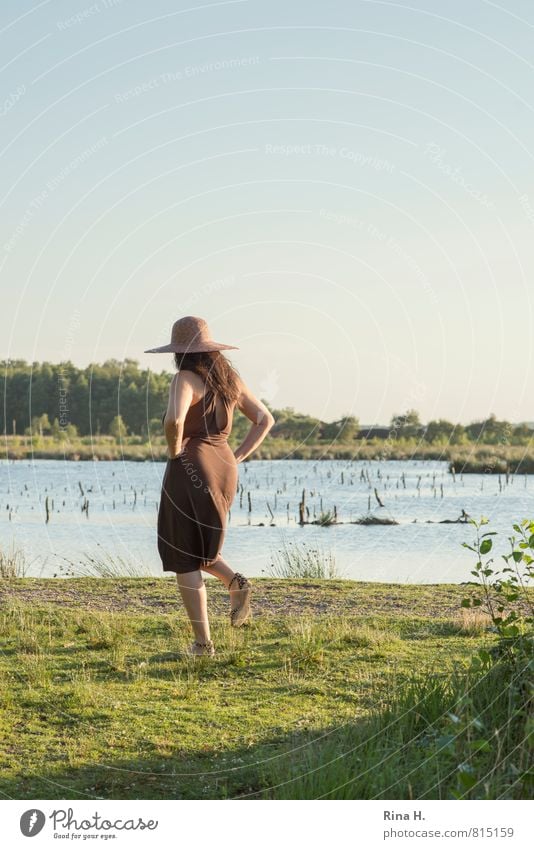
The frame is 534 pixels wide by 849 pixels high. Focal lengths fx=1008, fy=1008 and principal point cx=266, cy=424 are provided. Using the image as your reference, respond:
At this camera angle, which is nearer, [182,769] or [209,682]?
[182,769]

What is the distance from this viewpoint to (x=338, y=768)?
4242mm

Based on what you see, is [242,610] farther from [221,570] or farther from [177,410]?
[177,410]

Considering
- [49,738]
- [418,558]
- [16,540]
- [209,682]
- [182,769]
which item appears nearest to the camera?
[182,769]

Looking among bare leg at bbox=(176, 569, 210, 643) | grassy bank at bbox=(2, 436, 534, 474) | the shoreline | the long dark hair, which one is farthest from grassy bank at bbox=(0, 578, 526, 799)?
the shoreline

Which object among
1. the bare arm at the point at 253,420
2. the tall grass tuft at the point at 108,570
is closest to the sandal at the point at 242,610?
the bare arm at the point at 253,420

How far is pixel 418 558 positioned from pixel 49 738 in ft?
36.5

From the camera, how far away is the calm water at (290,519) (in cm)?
1501

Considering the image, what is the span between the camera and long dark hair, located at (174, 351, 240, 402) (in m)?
6.73

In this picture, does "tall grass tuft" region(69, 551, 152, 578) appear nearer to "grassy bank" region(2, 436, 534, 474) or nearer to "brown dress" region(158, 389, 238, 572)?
"brown dress" region(158, 389, 238, 572)

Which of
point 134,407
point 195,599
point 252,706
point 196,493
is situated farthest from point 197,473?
point 134,407

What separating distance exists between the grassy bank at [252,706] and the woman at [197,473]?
549 millimetres
